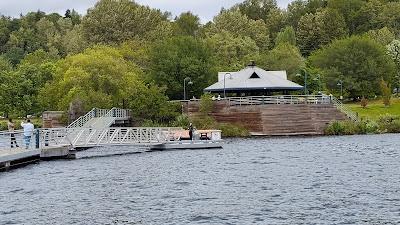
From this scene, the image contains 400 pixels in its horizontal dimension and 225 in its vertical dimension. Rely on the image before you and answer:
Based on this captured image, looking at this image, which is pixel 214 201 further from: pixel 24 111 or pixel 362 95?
pixel 362 95

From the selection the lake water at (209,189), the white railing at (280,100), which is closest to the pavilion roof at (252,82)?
the white railing at (280,100)

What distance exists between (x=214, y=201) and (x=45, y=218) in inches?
299

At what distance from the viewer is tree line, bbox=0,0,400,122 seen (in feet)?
297

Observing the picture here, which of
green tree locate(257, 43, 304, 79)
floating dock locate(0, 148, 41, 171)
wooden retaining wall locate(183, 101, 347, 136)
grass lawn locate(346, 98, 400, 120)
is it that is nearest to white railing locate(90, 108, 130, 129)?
wooden retaining wall locate(183, 101, 347, 136)

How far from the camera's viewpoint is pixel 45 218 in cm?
2969

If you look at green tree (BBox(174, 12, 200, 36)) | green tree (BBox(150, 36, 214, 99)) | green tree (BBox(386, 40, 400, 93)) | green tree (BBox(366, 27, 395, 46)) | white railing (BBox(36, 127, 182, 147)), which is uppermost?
green tree (BBox(174, 12, 200, 36))

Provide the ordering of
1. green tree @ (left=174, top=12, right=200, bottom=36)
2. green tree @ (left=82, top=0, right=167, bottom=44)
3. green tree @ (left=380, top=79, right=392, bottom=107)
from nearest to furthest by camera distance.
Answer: green tree @ (left=380, top=79, right=392, bottom=107) → green tree @ (left=82, top=0, right=167, bottom=44) → green tree @ (left=174, top=12, right=200, bottom=36)

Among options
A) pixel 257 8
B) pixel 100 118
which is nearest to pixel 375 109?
pixel 100 118

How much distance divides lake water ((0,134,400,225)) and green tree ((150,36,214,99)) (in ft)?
140

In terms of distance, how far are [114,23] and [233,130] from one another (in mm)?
52574

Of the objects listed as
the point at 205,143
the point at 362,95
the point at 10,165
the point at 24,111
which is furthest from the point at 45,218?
the point at 362,95

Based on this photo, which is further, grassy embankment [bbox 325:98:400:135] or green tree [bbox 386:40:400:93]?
green tree [bbox 386:40:400:93]

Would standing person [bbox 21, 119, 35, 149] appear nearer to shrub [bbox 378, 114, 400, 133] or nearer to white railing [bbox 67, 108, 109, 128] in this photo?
white railing [bbox 67, 108, 109, 128]

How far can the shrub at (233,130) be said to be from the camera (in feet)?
280
